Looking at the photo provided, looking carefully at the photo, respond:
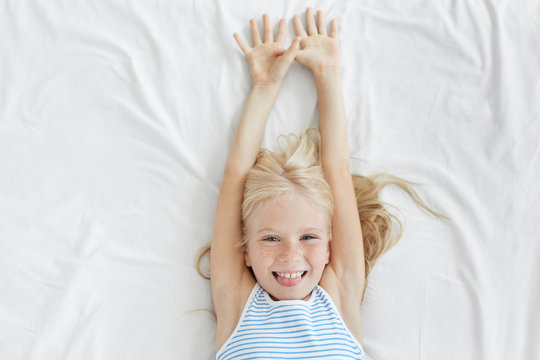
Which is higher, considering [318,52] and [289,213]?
[318,52]

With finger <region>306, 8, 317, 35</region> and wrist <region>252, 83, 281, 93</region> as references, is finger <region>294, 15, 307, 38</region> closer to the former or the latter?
finger <region>306, 8, 317, 35</region>

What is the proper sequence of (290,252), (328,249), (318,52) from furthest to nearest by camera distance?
1. (318,52)
2. (328,249)
3. (290,252)

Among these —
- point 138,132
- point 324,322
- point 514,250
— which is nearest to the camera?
point 324,322

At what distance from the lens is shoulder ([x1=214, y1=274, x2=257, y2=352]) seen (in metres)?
1.17

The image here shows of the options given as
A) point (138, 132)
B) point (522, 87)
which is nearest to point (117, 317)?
point (138, 132)

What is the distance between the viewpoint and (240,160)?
1277 millimetres

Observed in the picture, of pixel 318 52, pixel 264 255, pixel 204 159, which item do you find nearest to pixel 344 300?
pixel 264 255

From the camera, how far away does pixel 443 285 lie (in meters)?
1.24

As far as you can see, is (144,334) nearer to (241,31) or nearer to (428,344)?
(428,344)

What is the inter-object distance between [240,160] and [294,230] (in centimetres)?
25

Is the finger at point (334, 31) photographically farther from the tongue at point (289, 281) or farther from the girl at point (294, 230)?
the tongue at point (289, 281)

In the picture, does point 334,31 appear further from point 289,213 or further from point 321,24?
point 289,213

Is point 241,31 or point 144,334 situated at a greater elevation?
point 241,31

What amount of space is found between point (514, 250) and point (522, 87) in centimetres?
44
